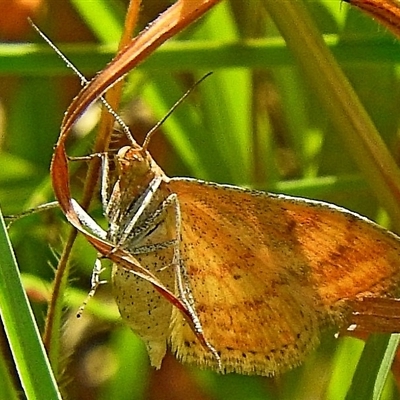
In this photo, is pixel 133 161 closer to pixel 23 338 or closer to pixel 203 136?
pixel 23 338

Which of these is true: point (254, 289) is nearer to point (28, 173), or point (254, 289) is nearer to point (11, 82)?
point (28, 173)

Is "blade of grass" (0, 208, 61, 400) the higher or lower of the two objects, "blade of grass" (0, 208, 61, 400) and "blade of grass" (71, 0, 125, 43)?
the lower

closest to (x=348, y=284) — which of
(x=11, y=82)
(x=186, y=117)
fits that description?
(x=186, y=117)

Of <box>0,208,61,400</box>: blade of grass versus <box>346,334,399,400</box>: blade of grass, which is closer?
<box>0,208,61,400</box>: blade of grass

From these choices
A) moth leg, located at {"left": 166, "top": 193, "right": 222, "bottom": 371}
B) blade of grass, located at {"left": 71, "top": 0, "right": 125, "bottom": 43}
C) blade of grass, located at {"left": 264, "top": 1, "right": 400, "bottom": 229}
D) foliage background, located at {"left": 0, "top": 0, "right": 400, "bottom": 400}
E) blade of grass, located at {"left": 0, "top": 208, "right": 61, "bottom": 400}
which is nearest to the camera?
blade of grass, located at {"left": 0, "top": 208, "right": 61, "bottom": 400}

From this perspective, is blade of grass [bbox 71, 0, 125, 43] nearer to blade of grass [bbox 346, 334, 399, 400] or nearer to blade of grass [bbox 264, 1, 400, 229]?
blade of grass [bbox 264, 1, 400, 229]

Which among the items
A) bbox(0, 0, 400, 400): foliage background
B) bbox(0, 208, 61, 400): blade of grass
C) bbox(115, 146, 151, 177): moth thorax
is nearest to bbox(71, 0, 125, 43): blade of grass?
bbox(0, 0, 400, 400): foliage background

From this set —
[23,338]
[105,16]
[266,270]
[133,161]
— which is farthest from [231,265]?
[105,16]
